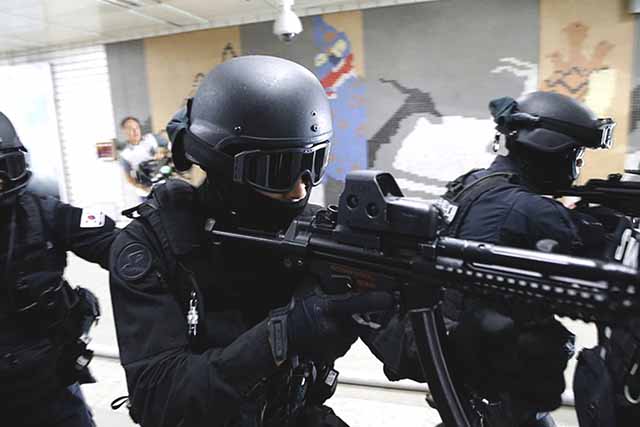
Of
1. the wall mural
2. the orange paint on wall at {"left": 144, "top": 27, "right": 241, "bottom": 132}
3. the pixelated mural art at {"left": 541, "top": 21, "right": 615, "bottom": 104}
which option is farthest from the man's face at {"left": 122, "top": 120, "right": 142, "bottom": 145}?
the pixelated mural art at {"left": 541, "top": 21, "right": 615, "bottom": 104}

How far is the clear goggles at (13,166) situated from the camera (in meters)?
1.38

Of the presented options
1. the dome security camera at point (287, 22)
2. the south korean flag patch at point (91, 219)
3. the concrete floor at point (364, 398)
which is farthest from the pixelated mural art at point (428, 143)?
the south korean flag patch at point (91, 219)

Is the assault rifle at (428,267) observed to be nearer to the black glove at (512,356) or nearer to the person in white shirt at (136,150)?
the black glove at (512,356)

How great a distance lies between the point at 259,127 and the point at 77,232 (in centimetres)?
91

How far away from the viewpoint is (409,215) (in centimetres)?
73

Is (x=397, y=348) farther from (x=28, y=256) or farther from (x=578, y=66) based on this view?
(x=578, y=66)

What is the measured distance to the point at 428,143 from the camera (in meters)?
2.58

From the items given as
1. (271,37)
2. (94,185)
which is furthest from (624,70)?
(94,185)

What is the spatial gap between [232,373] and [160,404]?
0.16 m

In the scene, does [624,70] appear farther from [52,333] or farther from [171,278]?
[52,333]

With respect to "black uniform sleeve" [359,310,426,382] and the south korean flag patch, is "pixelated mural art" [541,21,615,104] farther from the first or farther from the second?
the south korean flag patch

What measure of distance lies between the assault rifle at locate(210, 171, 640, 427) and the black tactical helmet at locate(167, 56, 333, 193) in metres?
0.12

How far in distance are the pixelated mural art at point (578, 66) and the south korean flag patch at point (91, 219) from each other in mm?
2170

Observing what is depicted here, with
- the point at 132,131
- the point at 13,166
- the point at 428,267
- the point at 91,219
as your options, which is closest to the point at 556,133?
the point at 428,267
